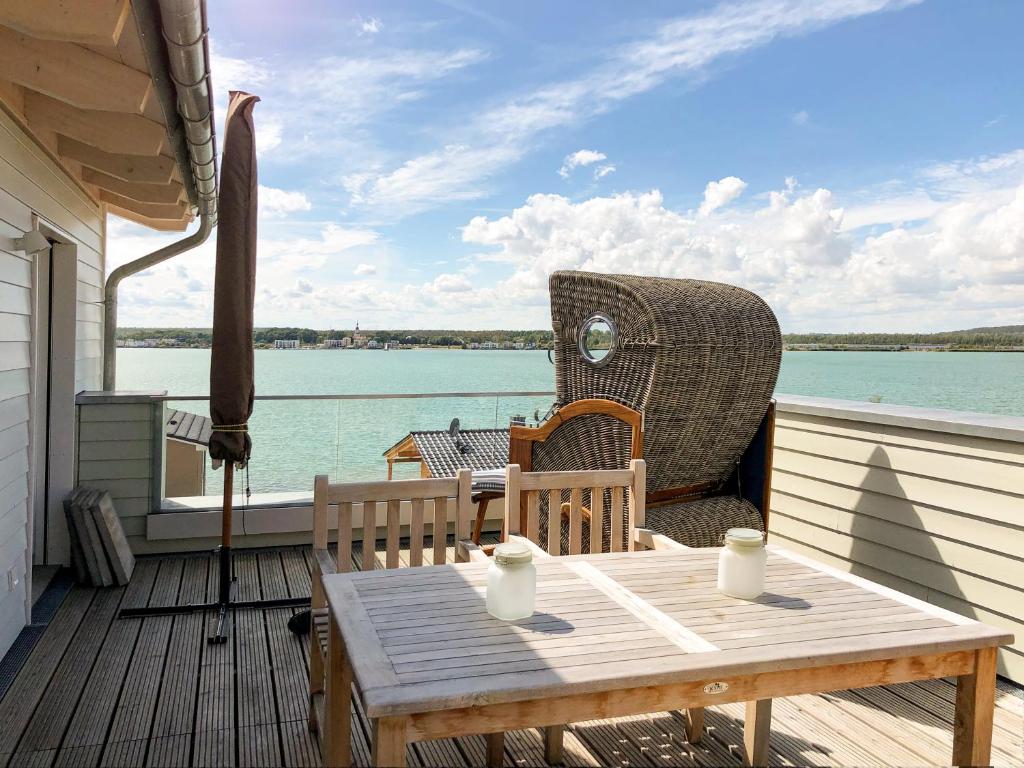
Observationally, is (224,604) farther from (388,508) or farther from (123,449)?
(388,508)

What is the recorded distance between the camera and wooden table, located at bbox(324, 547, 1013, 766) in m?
1.45

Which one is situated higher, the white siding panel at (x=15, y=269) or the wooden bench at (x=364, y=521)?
the white siding panel at (x=15, y=269)

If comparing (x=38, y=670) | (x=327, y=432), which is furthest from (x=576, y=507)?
(x=327, y=432)

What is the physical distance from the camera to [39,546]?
452cm

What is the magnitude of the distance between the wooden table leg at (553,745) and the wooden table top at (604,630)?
25.3 inches

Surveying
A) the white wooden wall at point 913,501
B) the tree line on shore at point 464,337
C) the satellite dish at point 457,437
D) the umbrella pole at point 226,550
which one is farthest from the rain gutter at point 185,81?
the white wooden wall at point 913,501

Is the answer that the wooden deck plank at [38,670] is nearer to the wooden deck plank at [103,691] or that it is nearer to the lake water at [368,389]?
the wooden deck plank at [103,691]

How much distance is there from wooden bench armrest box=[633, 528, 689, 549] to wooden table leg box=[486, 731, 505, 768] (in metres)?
0.88

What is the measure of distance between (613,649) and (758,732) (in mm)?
1127

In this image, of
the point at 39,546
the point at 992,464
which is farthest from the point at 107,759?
the point at 992,464

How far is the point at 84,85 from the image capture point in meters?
2.86

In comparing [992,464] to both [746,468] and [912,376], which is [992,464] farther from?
[912,376]

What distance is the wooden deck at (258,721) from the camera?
8.38 feet

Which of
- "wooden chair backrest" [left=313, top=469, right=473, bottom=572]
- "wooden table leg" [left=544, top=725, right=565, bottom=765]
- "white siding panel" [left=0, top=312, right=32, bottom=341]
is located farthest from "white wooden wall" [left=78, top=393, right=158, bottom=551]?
"wooden table leg" [left=544, top=725, right=565, bottom=765]
